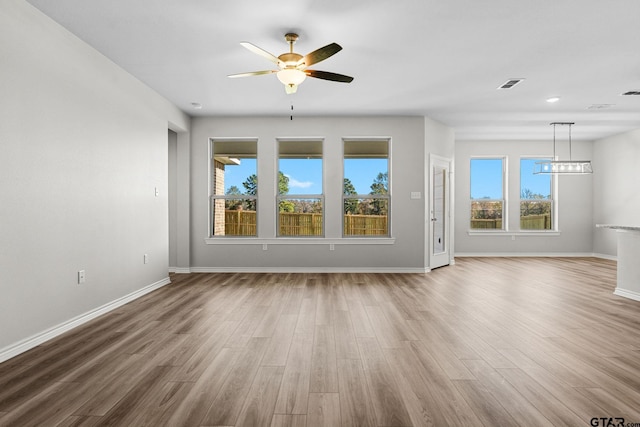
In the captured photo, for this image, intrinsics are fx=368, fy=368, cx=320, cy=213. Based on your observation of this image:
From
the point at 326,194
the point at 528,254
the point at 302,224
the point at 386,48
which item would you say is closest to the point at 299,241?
the point at 302,224

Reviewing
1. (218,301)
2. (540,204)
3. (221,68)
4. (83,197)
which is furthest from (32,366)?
(540,204)

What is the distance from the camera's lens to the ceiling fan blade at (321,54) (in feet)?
10.0

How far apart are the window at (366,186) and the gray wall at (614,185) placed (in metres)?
5.38

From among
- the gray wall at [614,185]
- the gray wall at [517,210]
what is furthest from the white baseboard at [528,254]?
the gray wall at [614,185]

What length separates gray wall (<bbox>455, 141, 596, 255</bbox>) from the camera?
8875 millimetres

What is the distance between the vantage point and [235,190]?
6801 mm

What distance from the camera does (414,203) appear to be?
664 centimetres

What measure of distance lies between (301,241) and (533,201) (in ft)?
19.9

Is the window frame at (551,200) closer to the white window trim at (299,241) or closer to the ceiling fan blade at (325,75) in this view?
the white window trim at (299,241)

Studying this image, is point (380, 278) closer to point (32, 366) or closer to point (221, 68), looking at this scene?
point (221, 68)

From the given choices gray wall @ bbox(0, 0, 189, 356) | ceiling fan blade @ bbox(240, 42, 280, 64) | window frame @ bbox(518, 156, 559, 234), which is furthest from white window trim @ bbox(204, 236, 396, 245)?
window frame @ bbox(518, 156, 559, 234)

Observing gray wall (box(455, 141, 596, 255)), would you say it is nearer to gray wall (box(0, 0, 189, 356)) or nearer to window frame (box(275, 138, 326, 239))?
window frame (box(275, 138, 326, 239))

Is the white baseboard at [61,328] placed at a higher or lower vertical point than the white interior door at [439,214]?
lower

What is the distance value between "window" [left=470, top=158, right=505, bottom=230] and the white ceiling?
2880 millimetres
